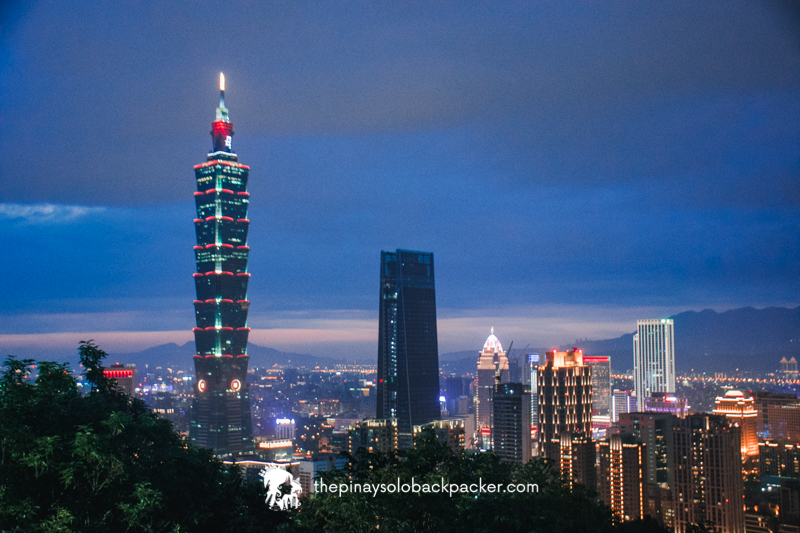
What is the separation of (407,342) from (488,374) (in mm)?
53333

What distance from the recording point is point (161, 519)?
1132 cm

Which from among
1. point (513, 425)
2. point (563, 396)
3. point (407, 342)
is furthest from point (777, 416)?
point (407, 342)

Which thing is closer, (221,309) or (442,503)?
(442,503)

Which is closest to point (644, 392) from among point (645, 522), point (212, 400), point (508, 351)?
point (508, 351)

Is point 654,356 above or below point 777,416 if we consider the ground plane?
above

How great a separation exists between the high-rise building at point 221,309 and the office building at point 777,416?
6172 cm

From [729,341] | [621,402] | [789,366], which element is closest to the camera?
[789,366]

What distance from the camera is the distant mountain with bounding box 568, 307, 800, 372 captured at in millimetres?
119562

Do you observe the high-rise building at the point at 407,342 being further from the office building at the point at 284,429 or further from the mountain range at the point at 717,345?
the mountain range at the point at 717,345

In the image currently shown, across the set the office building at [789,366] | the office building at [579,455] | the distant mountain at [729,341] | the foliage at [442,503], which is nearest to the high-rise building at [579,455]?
the office building at [579,455]

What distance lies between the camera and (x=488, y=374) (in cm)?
14238

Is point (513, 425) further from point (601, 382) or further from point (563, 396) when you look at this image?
point (601, 382)

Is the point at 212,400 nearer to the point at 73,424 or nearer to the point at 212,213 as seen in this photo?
the point at 212,213

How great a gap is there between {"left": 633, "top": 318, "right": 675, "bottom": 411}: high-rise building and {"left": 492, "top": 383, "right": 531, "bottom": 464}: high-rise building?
74.2 metres
